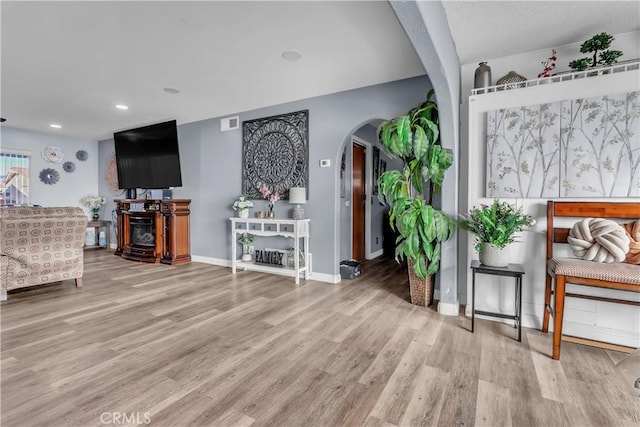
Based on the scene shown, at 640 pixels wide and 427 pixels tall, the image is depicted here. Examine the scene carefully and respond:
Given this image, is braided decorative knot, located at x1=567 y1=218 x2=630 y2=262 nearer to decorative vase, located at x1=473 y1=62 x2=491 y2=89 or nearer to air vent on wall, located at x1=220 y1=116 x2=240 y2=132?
decorative vase, located at x1=473 y1=62 x2=491 y2=89

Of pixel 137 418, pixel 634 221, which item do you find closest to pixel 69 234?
pixel 137 418

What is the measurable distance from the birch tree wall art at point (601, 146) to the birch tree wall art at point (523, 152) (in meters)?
0.07

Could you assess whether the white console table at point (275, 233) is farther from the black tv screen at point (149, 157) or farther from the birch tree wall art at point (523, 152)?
the birch tree wall art at point (523, 152)

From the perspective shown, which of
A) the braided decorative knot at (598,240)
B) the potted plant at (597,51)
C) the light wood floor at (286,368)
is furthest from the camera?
the potted plant at (597,51)

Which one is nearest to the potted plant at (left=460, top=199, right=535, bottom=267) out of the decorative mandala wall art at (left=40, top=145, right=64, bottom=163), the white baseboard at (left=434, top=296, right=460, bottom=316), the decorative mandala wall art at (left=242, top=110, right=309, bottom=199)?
the white baseboard at (left=434, top=296, right=460, bottom=316)

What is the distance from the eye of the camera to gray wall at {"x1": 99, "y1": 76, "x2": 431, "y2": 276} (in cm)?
349

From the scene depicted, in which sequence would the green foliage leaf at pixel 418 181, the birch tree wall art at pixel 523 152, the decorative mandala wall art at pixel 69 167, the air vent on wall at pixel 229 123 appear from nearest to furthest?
the birch tree wall art at pixel 523 152
the green foliage leaf at pixel 418 181
the air vent on wall at pixel 229 123
the decorative mandala wall art at pixel 69 167

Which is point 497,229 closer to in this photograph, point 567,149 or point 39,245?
point 567,149

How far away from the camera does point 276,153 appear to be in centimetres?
422

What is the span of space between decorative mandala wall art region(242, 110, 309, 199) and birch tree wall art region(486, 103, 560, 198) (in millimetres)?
2227

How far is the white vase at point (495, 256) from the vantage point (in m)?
2.30

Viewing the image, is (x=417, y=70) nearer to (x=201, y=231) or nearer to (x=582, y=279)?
(x=582, y=279)

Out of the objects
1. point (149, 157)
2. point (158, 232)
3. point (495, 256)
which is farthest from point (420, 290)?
point (149, 157)

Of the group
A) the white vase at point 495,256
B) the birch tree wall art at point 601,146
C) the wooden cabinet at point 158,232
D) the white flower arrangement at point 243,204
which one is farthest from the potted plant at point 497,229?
Answer: the wooden cabinet at point 158,232
